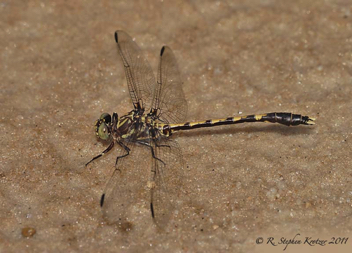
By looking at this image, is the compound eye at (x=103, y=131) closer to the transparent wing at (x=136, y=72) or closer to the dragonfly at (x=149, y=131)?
the dragonfly at (x=149, y=131)

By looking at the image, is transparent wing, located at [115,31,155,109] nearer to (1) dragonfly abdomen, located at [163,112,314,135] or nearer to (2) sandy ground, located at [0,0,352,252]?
(2) sandy ground, located at [0,0,352,252]

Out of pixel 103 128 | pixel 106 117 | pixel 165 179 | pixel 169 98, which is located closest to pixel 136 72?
pixel 169 98

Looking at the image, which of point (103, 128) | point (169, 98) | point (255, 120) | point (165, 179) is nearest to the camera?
point (165, 179)

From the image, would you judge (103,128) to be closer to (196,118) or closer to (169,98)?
(169,98)

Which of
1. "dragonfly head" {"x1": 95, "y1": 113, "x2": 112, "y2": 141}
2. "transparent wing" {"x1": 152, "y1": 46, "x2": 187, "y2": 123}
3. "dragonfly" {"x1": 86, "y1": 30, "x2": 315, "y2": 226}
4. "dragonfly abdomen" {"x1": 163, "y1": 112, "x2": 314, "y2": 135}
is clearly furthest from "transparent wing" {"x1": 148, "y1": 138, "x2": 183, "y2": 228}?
"dragonfly head" {"x1": 95, "y1": 113, "x2": 112, "y2": 141}

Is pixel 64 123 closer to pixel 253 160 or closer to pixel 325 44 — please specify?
pixel 253 160

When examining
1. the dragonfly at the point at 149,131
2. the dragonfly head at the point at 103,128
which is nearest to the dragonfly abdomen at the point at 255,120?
the dragonfly at the point at 149,131
